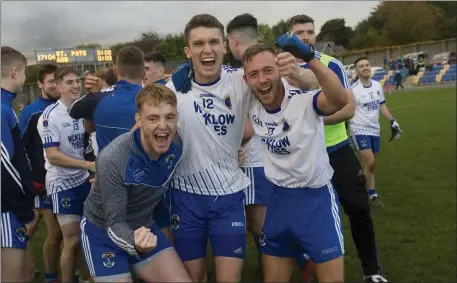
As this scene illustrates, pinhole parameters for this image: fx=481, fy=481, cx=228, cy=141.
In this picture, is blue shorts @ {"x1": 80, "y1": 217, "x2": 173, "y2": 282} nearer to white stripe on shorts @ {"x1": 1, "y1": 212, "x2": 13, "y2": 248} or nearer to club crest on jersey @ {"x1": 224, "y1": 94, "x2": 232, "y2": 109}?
white stripe on shorts @ {"x1": 1, "y1": 212, "x2": 13, "y2": 248}

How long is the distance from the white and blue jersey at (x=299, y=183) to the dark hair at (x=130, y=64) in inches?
54.3

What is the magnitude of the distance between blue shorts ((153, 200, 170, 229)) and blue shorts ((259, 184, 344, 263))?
746 millimetres

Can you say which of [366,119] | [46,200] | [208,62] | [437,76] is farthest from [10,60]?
[437,76]

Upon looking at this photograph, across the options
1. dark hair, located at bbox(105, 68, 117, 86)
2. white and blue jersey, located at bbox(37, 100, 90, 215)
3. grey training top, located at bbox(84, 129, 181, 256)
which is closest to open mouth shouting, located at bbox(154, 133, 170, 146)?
grey training top, located at bbox(84, 129, 181, 256)

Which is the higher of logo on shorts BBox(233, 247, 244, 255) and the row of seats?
the row of seats

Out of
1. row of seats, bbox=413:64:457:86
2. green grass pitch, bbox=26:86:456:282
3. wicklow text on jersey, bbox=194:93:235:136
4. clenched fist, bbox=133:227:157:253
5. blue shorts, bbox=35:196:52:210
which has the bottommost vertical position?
green grass pitch, bbox=26:86:456:282

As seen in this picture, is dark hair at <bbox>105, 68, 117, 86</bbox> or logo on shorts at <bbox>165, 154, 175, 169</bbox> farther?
dark hair at <bbox>105, 68, 117, 86</bbox>

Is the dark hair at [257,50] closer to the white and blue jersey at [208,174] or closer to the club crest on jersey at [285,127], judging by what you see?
the white and blue jersey at [208,174]

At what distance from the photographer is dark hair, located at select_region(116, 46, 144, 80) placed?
420 cm

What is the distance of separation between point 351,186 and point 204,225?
1695 mm

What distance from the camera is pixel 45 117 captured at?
15.9 ft

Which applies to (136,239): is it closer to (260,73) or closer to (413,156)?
(260,73)

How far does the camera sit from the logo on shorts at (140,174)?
3.11 m

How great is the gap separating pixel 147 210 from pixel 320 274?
4.07ft
